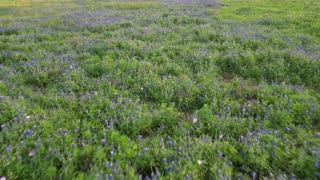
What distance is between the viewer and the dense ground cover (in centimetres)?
282

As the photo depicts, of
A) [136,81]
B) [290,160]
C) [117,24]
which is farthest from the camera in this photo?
[117,24]

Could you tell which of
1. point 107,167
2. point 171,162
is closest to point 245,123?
point 171,162

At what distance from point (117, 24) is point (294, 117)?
1005cm

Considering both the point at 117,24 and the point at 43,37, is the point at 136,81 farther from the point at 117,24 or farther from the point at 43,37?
the point at 117,24

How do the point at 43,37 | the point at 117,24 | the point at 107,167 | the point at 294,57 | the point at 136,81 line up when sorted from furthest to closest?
the point at 117,24 → the point at 43,37 → the point at 294,57 → the point at 136,81 → the point at 107,167

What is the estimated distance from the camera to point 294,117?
383cm

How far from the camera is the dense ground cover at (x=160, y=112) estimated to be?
9.27 ft

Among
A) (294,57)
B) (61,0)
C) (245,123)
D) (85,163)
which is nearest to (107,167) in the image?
(85,163)

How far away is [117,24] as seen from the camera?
11.7 m

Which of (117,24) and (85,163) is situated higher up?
(117,24)

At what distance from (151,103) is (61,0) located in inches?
1390

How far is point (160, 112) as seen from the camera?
4070 millimetres

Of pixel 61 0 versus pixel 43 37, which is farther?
pixel 61 0

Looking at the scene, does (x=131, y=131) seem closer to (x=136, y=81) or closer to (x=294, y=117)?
(x=136, y=81)
